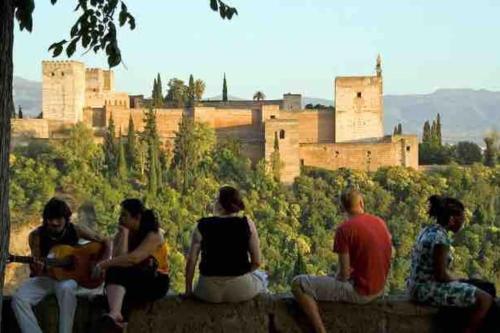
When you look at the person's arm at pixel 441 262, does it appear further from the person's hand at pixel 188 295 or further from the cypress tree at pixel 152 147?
the cypress tree at pixel 152 147

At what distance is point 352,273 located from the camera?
19.9 ft

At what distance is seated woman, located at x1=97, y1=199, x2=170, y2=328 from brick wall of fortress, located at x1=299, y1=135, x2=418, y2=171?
40.3m

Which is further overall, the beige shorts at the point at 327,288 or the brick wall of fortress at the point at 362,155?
the brick wall of fortress at the point at 362,155

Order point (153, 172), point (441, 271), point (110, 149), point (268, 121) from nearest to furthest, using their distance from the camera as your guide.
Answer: point (441, 271) < point (153, 172) < point (110, 149) < point (268, 121)

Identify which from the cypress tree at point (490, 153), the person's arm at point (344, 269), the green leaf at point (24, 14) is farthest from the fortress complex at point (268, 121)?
the green leaf at point (24, 14)

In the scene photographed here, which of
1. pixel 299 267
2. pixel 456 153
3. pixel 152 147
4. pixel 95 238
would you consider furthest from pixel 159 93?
pixel 95 238

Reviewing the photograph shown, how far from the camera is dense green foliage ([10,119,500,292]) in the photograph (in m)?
42.4

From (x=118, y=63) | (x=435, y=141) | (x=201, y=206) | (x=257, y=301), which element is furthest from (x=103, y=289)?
(x=435, y=141)

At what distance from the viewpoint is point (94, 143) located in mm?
45875

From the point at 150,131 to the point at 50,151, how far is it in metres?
4.13

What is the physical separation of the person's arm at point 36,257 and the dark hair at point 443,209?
204 centimetres

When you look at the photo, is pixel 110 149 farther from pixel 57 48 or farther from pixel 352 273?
pixel 57 48

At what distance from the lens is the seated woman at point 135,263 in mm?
5961

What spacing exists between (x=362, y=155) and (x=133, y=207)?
133 ft
